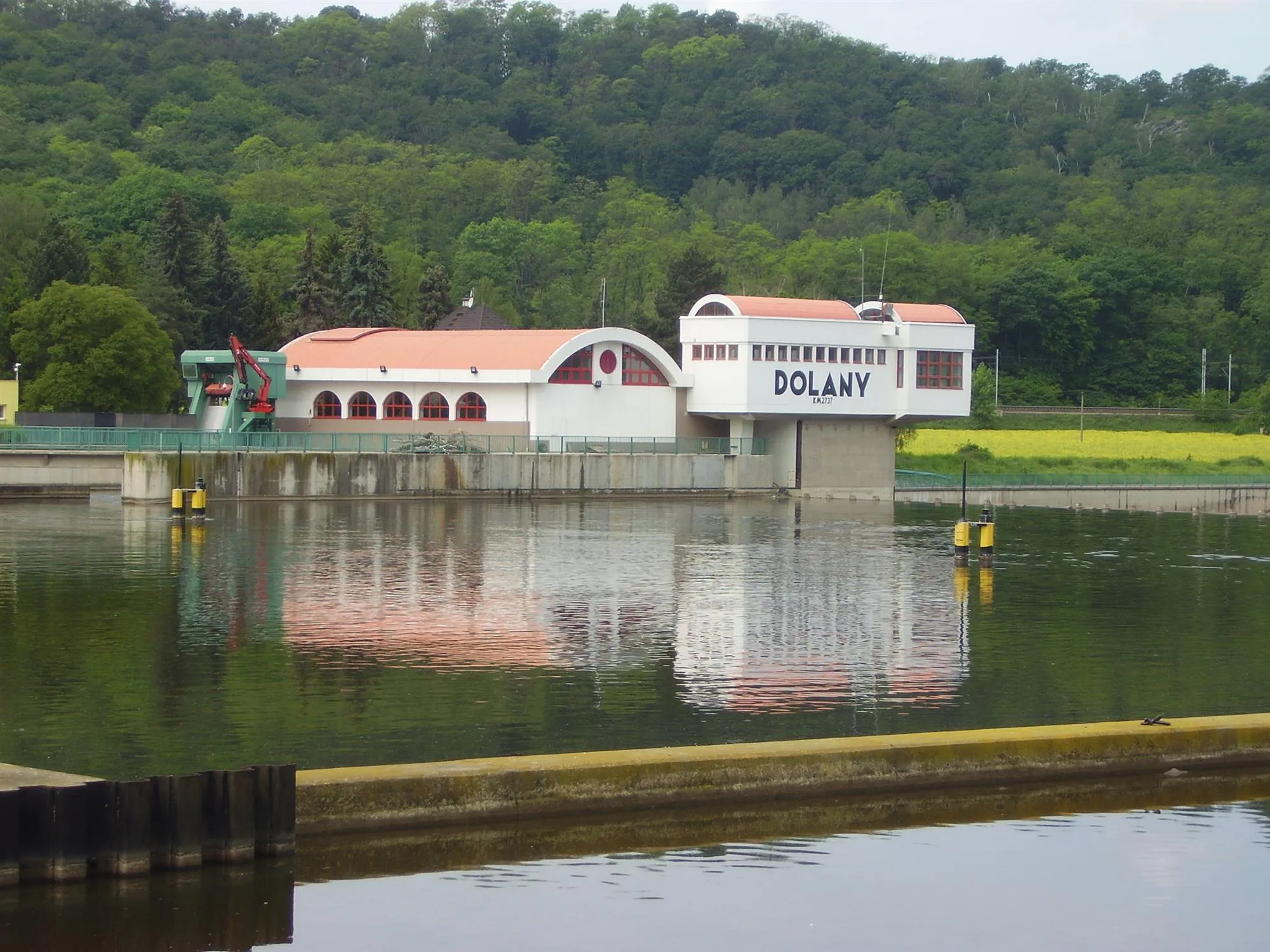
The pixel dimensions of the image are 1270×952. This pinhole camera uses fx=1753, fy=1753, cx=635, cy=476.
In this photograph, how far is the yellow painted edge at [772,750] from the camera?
52.4 ft

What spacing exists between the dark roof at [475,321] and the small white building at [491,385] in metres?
17.4

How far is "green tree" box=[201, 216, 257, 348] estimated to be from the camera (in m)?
87.8

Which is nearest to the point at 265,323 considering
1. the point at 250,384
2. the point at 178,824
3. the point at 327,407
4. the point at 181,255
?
the point at 181,255

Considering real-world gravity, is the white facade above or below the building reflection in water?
above

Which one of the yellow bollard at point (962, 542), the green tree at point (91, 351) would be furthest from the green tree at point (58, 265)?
the yellow bollard at point (962, 542)

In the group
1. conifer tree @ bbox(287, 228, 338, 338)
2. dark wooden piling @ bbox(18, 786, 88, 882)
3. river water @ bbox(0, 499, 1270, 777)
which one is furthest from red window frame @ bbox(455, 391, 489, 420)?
dark wooden piling @ bbox(18, 786, 88, 882)

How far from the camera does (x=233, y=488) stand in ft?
189

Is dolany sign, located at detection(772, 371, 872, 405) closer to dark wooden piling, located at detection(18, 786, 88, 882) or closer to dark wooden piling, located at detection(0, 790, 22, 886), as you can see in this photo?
dark wooden piling, located at detection(18, 786, 88, 882)

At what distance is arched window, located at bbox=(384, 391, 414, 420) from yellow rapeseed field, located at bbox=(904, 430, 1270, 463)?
1477 inches

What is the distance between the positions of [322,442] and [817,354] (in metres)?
20.8

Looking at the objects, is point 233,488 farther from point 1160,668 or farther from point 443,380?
point 1160,668

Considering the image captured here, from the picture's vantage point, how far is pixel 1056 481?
77.4m

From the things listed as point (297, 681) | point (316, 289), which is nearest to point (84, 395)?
point (316, 289)

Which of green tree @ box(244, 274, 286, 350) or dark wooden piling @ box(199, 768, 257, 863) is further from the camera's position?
green tree @ box(244, 274, 286, 350)
